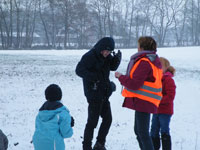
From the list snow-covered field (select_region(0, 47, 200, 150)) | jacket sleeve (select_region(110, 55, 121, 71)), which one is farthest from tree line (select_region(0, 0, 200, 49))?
jacket sleeve (select_region(110, 55, 121, 71))

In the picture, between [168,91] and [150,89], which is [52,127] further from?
[168,91]

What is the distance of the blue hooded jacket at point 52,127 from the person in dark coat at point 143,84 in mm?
877

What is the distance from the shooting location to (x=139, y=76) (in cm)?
327

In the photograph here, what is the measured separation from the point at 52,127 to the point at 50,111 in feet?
0.66

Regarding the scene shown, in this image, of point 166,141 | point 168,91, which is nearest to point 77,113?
point 166,141

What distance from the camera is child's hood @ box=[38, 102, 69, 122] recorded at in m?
3.26

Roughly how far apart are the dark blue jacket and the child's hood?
74cm

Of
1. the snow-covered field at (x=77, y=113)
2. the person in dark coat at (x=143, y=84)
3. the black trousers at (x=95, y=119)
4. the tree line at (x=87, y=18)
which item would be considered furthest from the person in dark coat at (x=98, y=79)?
the tree line at (x=87, y=18)

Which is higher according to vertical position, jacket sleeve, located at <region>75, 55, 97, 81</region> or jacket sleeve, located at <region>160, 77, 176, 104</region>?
jacket sleeve, located at <region>75, 55, 97, 81</region>

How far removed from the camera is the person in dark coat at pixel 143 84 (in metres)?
3.29

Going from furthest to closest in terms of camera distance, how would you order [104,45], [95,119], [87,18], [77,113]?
1. [87,18]
2. [77,113]
3. [95,119]
4. [104,45]

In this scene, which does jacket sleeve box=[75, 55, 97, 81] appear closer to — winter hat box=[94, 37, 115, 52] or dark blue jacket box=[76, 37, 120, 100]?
dark blue jacket box=[76, 37, 120, 100]

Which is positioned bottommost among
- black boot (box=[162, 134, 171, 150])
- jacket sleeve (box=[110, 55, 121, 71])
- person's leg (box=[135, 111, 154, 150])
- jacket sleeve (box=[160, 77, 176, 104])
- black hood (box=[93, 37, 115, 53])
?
black boot (box=[162, 134, 171, 150])

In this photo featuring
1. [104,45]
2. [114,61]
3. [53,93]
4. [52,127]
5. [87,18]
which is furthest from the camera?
[87,18]
